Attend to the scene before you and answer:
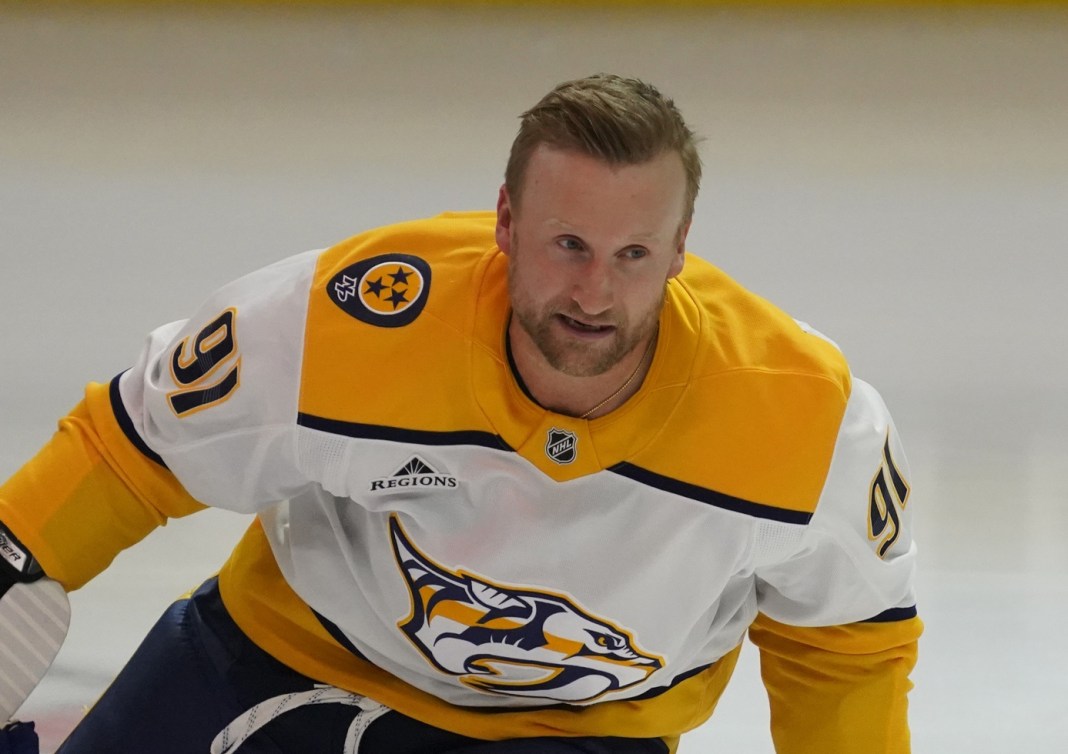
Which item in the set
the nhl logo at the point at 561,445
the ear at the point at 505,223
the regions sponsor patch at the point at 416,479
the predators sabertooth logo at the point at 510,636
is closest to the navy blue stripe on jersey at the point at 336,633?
→ the predators sabertooth logo at the point at 510,636

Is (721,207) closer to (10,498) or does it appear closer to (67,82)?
(67,82)

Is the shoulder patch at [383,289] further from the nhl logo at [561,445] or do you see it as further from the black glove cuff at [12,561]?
the black glove cuff at [12,561]

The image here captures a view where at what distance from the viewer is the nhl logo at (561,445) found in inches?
59.2

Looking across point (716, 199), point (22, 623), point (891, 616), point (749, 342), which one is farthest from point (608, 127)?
point (716, 199)

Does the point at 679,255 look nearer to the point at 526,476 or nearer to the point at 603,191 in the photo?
the point at 603,191

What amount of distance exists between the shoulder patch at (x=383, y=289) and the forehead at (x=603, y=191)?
16 cm

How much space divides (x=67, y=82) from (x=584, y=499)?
343 cm

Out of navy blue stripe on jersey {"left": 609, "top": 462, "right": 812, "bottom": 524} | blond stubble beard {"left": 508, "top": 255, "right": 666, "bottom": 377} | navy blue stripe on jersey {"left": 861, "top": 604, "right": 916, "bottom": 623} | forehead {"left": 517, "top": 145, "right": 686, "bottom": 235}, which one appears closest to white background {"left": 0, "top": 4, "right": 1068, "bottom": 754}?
navy blue stripe on jersey {"left": 861, "top": 604, "right": 916, "bottom": 623}

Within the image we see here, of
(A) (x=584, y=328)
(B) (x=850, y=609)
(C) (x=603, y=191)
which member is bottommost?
(B) (x=850, y=609)

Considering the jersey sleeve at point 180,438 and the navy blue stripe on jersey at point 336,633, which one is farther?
the navy blue stripe on jersey at point 336,633

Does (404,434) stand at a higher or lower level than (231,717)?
higher

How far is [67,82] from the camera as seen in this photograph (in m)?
4.48

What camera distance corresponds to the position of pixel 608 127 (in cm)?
140

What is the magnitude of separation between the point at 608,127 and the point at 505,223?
0.53ft
